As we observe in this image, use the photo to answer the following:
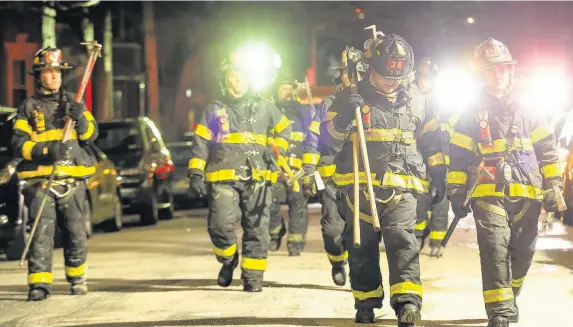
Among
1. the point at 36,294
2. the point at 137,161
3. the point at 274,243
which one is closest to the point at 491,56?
the point at 36,294

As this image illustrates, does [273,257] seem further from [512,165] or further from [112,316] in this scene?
[512,165]

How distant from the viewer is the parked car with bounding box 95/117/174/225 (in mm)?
17484

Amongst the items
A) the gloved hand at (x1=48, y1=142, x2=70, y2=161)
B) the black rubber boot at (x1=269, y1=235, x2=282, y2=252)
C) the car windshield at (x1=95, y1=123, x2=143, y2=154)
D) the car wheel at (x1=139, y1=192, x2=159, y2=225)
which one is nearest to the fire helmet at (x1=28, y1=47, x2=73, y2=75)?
the gloved hand at (x1=48, y1=142, x2=70, y2=161)

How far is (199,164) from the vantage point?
10031 mm

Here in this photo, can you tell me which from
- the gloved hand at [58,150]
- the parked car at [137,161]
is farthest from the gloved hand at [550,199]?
the parked car at [137,161]

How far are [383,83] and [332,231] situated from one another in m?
2.87

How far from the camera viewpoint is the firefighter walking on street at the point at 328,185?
34.1ft

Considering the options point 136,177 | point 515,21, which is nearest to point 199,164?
point 136,177

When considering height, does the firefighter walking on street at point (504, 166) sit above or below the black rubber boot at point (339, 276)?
above

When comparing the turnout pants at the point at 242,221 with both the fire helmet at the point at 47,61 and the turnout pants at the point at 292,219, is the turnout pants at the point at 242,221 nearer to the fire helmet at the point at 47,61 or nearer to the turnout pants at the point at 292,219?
the fire helmet at the point at 47,61

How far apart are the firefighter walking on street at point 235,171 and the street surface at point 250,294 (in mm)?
351

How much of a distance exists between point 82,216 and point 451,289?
3.38 metres

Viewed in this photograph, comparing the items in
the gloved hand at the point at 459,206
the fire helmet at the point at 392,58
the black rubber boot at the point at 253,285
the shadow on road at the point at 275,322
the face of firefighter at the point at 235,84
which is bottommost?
the black rubber boot at the point at 253,285

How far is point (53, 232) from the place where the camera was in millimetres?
10242
